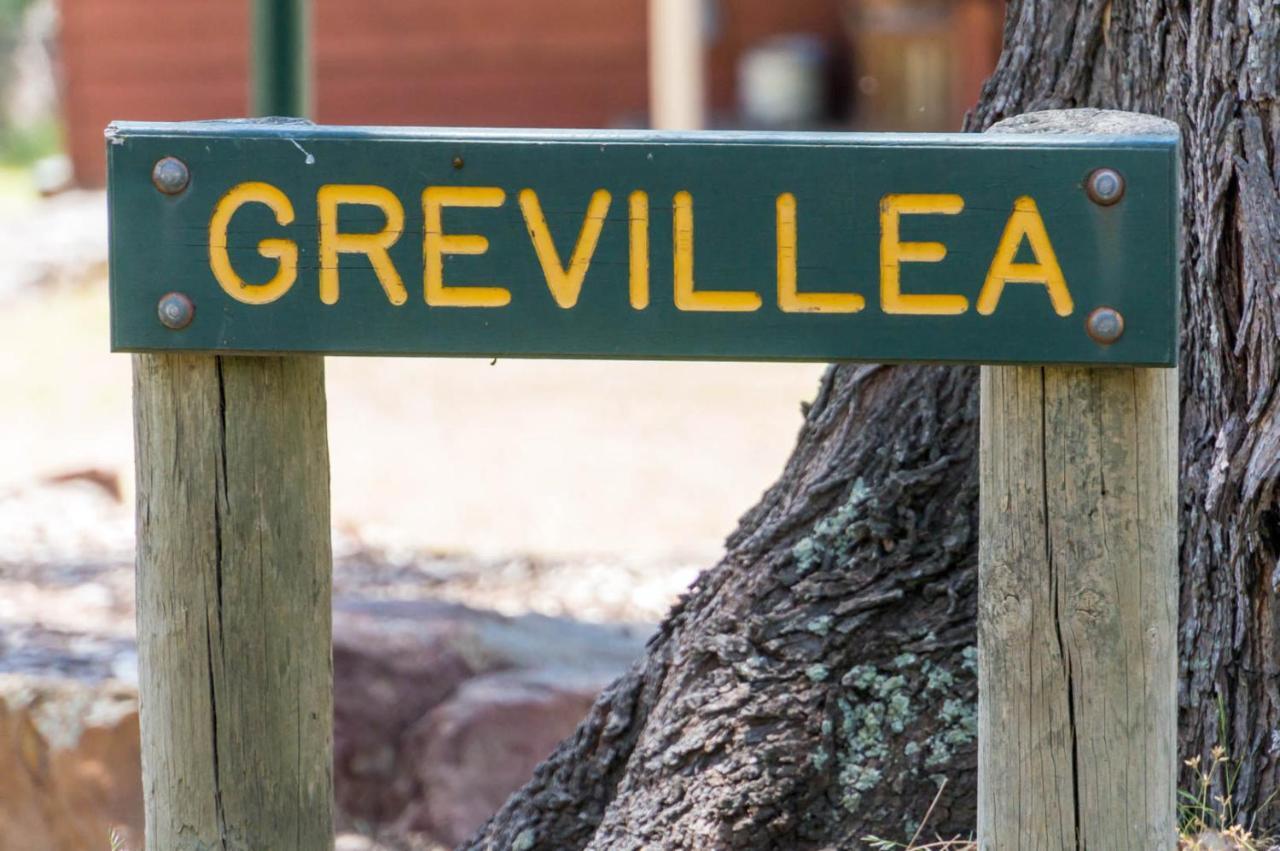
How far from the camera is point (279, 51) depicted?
527cm

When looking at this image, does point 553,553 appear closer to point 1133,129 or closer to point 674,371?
point 674,371

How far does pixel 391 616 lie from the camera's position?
4113 millimetres

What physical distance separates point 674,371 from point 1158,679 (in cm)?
781

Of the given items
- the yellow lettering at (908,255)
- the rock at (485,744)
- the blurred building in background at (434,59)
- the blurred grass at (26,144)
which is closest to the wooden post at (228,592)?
the yellow lettering at (908,255)

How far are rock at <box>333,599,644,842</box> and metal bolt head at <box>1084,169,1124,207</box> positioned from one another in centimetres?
237

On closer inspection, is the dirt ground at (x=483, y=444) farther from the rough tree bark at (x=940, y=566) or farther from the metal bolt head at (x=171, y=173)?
the metal bolt head at (x=171, y=173)

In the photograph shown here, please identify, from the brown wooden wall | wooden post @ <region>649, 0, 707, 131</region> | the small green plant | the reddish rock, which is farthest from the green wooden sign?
the brown wooden wall

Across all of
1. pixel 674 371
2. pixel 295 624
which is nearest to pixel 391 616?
pixel 295 624

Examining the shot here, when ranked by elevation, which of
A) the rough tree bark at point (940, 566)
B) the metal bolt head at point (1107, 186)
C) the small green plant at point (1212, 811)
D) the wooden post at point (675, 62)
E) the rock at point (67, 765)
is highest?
the wooden post at point (675, 62)

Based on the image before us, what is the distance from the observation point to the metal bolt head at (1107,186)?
1578 mm

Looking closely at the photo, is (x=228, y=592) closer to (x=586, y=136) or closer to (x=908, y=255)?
(x=586, y=136)

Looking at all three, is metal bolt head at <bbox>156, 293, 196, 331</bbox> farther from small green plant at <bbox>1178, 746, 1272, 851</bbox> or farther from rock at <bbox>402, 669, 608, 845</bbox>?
rock at <bbox>402, 669, 608, 845</bbox>

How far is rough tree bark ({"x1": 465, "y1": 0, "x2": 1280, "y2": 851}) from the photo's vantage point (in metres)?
2.17

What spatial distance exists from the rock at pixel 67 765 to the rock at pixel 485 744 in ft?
2.12
